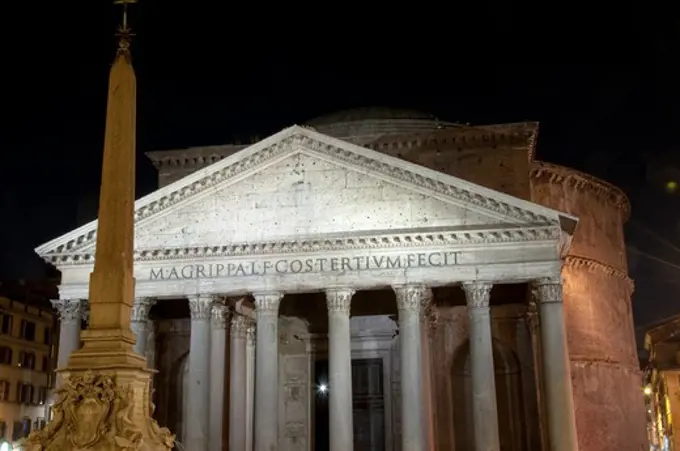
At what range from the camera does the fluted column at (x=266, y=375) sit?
18344 mm

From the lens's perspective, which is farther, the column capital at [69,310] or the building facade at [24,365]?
the building facade at [24,365]

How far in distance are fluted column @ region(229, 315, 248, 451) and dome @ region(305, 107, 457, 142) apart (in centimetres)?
830

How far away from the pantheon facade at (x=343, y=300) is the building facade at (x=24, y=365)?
13642 millimetres

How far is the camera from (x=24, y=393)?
119 ft

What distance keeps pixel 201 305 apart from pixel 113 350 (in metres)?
11.8

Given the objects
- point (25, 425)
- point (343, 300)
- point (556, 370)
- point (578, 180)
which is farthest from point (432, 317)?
point (25, 425)

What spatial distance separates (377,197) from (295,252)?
7.74ft

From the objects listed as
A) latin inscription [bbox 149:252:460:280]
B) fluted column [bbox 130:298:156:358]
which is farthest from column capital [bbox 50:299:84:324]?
latin inscription [bbox 149:252:460:280]

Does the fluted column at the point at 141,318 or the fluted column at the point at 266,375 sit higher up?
the fluted column at the point at 141,318

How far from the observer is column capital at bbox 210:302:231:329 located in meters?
20.2

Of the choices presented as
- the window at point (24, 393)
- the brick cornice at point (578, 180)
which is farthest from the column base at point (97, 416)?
the window at point (24, 393)

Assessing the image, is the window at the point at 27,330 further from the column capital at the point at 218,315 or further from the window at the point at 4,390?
the column capital at the point at 218,315

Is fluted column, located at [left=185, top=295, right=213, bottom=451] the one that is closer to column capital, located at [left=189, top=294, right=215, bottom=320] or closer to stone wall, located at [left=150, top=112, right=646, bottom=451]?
column capital, located at [left=189, top=294, right=215, bottom=320]

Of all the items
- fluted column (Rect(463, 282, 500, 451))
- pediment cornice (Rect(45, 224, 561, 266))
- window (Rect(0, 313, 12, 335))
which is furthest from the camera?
window (Rect(0, 313, 12, 335))
